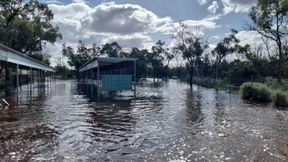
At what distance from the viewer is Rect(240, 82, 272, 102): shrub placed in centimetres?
2162

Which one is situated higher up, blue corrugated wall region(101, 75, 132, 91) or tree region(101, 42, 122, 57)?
tree region(101, 42, 122, 57)

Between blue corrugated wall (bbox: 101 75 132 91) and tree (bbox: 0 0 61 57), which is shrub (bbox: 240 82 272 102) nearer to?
blue corrugated wall (bbox: 101 75 132 91)

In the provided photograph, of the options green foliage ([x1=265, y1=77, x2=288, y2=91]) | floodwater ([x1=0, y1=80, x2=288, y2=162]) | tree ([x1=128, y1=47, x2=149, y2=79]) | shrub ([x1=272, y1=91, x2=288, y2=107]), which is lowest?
floodwater ([x1=0, y1=80, x2=288, y2=162])

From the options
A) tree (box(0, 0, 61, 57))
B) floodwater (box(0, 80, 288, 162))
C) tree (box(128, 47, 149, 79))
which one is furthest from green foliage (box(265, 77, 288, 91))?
tree (box(128, 47, 149, 79))

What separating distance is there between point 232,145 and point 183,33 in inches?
1701

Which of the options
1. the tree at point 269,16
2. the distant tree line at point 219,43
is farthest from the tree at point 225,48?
the tree at point 269,16

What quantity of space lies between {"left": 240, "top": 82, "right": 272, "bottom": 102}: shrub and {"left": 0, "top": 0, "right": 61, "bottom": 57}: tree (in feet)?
79.8

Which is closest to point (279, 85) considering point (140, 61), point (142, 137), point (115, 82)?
point (115, 82)

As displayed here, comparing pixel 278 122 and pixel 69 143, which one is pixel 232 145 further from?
pixel 278 122

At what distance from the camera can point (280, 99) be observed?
1884cm

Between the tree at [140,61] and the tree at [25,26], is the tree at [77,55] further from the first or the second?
the tree at [25,26]

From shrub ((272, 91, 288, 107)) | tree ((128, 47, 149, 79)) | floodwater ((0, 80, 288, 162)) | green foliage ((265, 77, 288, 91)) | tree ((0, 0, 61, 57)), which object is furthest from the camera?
tree ((128, 47, 149, 79))

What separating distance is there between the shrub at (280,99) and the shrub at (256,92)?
209 centimetres

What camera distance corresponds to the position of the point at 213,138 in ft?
29.7
